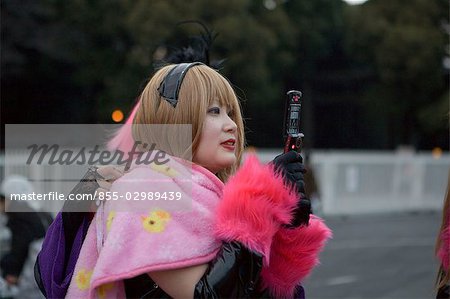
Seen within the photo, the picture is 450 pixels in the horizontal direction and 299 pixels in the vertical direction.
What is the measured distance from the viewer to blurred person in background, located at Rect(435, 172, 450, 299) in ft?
8.46

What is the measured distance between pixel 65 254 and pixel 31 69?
19838 millimetres

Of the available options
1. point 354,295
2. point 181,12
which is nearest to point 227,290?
point 354,295

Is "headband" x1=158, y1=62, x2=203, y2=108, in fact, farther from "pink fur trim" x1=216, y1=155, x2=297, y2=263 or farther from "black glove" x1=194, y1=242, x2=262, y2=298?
"black glove" x1=194, y1=242, x2=262, y2=298

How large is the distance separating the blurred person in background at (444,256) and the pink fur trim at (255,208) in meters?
0.88

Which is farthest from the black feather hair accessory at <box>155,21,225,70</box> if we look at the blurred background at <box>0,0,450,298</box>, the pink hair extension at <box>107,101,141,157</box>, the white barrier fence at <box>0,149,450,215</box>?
the white barrier fence at <box>0,149,450,215</box>

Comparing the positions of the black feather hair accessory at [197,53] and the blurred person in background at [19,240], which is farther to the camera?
the blurred person in background at [19,240]

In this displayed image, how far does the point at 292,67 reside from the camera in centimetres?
2411

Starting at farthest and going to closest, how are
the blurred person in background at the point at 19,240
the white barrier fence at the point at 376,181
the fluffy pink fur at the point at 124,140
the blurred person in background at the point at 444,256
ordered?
the white barrier fence at the point at 376,181 < the blurred person in background at the point at 19,240 < the blurred person in background at the point at 444,256 < the fluffy pink fur at the point at 124,140

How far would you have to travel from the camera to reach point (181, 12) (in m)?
18.8

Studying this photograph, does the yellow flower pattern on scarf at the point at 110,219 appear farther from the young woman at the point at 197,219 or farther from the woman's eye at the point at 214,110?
the woman's eye at the point at 214,110

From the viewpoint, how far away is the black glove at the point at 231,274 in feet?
6.14

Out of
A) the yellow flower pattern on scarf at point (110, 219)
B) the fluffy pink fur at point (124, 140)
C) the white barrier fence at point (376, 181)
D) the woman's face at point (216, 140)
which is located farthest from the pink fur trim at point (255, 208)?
the white barrier fence at point (376, 181)

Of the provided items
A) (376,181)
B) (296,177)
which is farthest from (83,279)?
(376,181)

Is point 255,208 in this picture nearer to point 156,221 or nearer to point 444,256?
point 156,221
